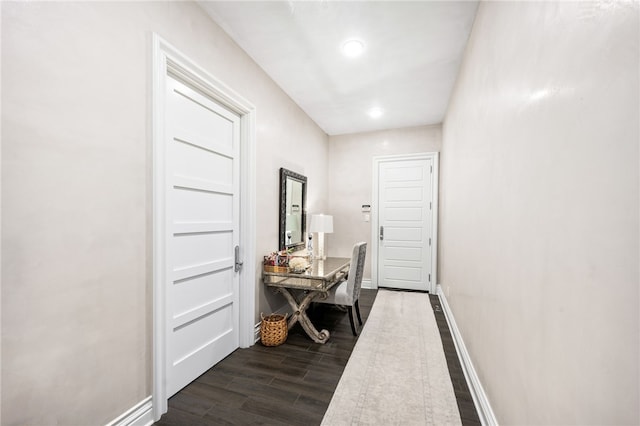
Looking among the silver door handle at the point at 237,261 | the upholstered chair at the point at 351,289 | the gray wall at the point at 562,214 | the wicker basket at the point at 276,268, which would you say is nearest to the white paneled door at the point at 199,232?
the silver door handle at the point at 237,261

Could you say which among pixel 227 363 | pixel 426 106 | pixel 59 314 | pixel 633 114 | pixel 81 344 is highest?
pixel 426 106

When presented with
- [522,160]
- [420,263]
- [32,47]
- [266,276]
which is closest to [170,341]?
[266,276]

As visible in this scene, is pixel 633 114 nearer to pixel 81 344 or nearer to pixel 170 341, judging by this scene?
pixel 81 344

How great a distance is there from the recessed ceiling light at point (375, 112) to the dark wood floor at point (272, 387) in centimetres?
293

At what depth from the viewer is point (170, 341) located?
1809 mm

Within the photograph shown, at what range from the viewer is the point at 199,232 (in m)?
2.10

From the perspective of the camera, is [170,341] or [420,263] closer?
[170,341]

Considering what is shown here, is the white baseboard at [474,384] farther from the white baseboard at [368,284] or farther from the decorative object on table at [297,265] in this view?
the white baseboard at [368,284]

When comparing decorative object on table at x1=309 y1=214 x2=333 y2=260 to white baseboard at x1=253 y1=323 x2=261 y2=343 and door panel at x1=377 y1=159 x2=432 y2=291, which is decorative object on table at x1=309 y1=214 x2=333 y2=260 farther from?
white baseboard at x1=253 y1=323 x2=261 y2=343

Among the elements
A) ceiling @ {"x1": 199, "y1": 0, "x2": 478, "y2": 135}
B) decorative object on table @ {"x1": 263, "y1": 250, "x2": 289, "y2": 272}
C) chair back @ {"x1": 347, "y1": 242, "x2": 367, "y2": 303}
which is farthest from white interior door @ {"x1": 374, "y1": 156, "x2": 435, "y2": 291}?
decorative object on table @ {"x1": 263, "y1": 250, "x2": 289, "y2": 272}

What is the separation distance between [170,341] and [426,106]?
151 inches

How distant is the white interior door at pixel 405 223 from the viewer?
4.46 m

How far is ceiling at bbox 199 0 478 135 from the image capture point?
2.00 m

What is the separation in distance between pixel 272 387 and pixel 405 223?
333 centimetres
